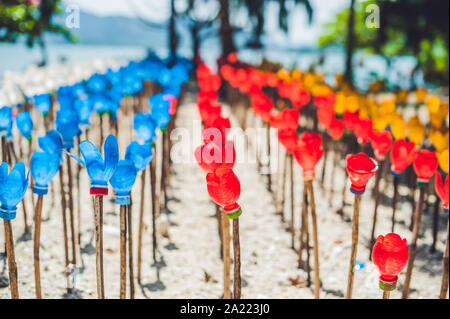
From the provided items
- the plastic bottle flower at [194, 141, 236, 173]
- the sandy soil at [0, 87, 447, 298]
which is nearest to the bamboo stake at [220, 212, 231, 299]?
the plastic bottle flower at [194, 141, 236, 173]

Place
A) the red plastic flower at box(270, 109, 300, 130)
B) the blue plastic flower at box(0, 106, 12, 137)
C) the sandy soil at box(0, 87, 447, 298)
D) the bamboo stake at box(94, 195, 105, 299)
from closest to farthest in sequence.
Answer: the bamboo stake at box(94, 195, 105, 299)
the blue plastic flower at box(0, 106, 12, 137)
the sandy soil at box(0, 87, 447, 298)
the red plastic flower at box(270, 109, 300, 130)

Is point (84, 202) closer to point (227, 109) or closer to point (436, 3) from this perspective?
point (227, 109)

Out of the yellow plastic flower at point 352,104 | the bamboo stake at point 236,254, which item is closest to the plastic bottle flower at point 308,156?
the bamboo stake at point 236,254

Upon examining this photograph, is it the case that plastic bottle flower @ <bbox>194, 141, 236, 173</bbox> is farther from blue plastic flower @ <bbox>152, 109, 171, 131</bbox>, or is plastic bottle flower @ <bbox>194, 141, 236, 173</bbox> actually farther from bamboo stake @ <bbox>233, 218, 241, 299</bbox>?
blue plastic flower @ <bbox>152, 109, 171, 131</bbox>

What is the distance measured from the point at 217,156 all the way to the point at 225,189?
44 cm

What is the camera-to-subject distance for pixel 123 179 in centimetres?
181

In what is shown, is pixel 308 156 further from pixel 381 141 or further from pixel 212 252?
pixel 212 252

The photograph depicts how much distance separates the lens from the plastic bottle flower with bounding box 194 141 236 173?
2055mm

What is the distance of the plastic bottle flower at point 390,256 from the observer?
1.53 m

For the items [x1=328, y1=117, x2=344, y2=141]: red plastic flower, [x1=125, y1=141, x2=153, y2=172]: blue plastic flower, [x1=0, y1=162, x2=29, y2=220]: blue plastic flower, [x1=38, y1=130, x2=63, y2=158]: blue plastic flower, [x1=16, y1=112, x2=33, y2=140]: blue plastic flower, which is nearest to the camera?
[x1=0, y1=162, x2=29, y2=220]: blue plastic flower

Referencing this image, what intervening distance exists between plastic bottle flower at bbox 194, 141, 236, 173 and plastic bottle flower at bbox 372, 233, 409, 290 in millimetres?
750

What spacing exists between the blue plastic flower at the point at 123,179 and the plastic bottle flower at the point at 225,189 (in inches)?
13.3
